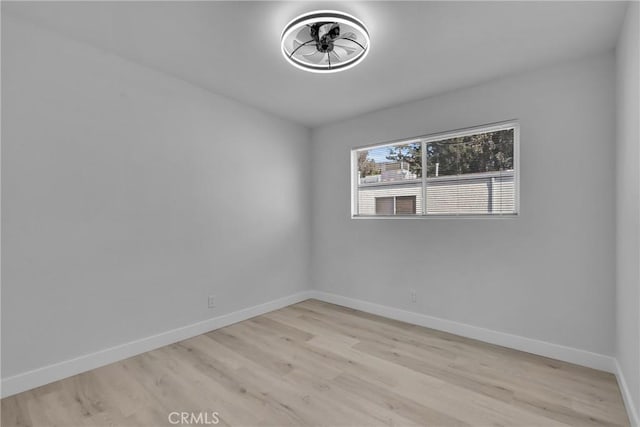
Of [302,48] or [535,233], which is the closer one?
[302,48]

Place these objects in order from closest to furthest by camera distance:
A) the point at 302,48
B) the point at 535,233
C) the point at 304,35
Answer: the point at 304,35 → the point at 302,48 → the point at 535,233

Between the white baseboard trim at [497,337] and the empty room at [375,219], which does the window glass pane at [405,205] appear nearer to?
the empty room at [375,219]

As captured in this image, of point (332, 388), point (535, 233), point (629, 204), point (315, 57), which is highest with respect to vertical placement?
point (315, 57)

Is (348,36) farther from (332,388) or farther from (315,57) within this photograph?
(332,388)

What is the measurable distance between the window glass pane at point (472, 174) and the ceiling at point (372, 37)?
590 mm

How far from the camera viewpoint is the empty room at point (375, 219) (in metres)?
1.96

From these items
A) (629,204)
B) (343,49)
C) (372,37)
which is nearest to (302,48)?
(343,49)

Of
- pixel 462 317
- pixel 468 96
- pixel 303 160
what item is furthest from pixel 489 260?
pixel 303 160

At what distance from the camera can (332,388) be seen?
216cm

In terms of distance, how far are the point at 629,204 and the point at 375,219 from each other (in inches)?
89.3

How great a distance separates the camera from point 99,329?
8.02ft

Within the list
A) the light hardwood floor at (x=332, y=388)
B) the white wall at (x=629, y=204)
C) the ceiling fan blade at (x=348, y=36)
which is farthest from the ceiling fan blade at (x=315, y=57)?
the light hardwood floor at (x=332, y=388)

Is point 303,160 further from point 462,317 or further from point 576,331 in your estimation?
point 576,331

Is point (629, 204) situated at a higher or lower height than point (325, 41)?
lower
